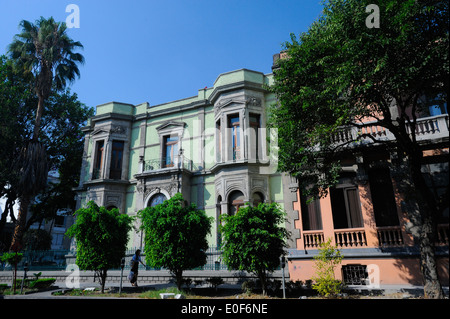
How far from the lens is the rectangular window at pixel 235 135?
54.2 ft

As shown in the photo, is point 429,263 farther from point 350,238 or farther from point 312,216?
point 312,216

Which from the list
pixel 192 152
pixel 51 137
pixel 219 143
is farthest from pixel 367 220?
pixel 51 137

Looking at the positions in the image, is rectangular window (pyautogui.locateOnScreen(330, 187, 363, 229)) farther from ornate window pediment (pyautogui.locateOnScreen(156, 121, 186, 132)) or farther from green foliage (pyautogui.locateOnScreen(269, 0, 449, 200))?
ornate window pediment (pyautogui.locateOnScreen(156, 121, 186, 132))

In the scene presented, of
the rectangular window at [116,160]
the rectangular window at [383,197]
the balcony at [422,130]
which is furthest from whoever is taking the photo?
the rectangular window at [116,160]

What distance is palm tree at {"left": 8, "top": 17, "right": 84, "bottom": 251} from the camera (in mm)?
18172

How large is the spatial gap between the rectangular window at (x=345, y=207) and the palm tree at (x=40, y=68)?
60.5ft

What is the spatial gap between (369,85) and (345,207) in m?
5.69

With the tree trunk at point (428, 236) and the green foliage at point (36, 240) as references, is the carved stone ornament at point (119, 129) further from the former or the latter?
the tree trunk at point (428, 236)

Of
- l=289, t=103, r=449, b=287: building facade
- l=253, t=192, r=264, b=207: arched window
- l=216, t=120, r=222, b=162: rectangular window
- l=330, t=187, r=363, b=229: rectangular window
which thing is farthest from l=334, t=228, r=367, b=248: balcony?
l=216, t=120, r=222, b=162: rectangular window

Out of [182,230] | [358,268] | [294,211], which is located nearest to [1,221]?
[182,230]

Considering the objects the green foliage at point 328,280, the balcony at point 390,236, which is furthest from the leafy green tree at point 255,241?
the balcony at point 390,236

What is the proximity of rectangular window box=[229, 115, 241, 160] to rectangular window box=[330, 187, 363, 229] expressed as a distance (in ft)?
21.2
